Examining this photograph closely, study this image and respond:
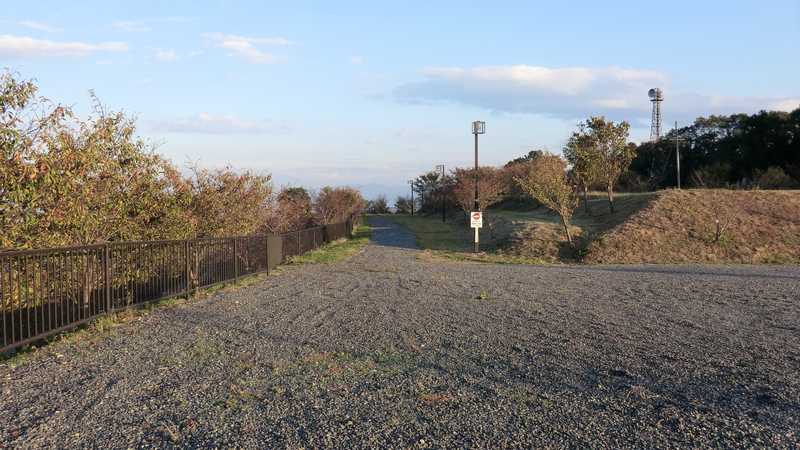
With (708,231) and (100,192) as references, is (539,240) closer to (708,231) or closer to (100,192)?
(708,231)

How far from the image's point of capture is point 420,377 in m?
5.60

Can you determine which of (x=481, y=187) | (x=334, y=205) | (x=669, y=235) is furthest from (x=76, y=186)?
(x=481, y=187)

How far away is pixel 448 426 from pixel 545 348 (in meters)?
2.93

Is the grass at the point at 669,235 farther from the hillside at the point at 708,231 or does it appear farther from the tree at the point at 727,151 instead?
the tree at the point at 727,151

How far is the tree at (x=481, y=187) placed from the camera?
148 feet

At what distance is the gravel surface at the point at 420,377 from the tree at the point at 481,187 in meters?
31.1

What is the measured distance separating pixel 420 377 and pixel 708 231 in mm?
22366

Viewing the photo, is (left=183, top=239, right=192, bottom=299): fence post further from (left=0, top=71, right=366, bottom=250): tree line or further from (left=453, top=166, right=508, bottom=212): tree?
(left=453, top=166, right=508, bottom=212): tree

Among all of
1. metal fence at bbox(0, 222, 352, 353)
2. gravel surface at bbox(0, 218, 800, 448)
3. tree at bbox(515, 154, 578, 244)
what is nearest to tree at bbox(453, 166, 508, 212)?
tree at bbox(515, 154, 578, 244)

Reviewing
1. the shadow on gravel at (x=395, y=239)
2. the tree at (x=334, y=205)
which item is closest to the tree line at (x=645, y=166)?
the shadow on gravel at (x=395, y=239)

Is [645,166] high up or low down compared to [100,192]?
up

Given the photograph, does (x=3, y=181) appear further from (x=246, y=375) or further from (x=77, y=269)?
(x=246, y=375)

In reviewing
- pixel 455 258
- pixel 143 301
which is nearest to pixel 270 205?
pixel 455 258

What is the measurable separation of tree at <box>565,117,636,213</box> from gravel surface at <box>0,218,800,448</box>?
18.5 meters
